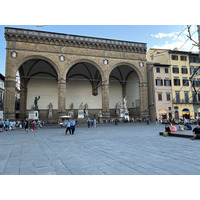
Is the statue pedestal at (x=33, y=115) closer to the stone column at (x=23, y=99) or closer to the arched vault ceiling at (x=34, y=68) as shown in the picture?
the stone column at (x=23, y=99)

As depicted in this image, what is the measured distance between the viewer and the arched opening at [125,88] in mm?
31984

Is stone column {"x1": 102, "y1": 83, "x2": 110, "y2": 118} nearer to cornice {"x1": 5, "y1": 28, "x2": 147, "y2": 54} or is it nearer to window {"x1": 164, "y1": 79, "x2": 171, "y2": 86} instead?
cornice {"x1": 5, "y1": 28, "x2": 147, "y2": 54}

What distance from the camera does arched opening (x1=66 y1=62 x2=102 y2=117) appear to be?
32.5 meters

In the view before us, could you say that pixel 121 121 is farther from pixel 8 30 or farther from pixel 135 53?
pixel 8 30

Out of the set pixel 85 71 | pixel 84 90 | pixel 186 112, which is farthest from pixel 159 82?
pixel 84 90

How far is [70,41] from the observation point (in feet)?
83.0

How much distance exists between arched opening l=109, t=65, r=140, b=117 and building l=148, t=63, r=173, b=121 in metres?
3.07

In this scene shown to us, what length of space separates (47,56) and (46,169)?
22776 mm

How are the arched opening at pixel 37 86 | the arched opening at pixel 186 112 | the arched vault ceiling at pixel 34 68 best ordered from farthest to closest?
1. the arched opening at pixel 186 112
2. the arched opening at pixel 37 86
3. the arched vault ceiling at pixel 34 68

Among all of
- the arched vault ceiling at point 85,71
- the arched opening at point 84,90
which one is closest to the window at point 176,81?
the arched opening at point 84,90

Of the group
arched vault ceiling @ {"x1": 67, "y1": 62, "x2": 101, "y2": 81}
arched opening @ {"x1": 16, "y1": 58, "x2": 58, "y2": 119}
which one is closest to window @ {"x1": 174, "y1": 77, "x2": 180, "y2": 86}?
arched vault ceiling @ {"x1": 67, "y1": 62, "x2": 101, "y2": 81}

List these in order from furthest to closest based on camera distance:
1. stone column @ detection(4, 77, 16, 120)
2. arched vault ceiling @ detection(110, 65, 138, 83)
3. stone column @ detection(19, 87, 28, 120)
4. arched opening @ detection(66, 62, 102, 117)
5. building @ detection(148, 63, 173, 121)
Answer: arched vault ceiling @ detection(110, 65, 138, 83)
arched opening @ detection(66, 62, 102, 117)
stone column @ detection(19, 87, 28, 120)
building @ detection(148, 63, 173, 121)
stone column @ detection(4, 77, 16, 120)

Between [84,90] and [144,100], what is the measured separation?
12.3 metres

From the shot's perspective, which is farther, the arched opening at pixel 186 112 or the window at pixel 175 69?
the window at pixel 175 69
